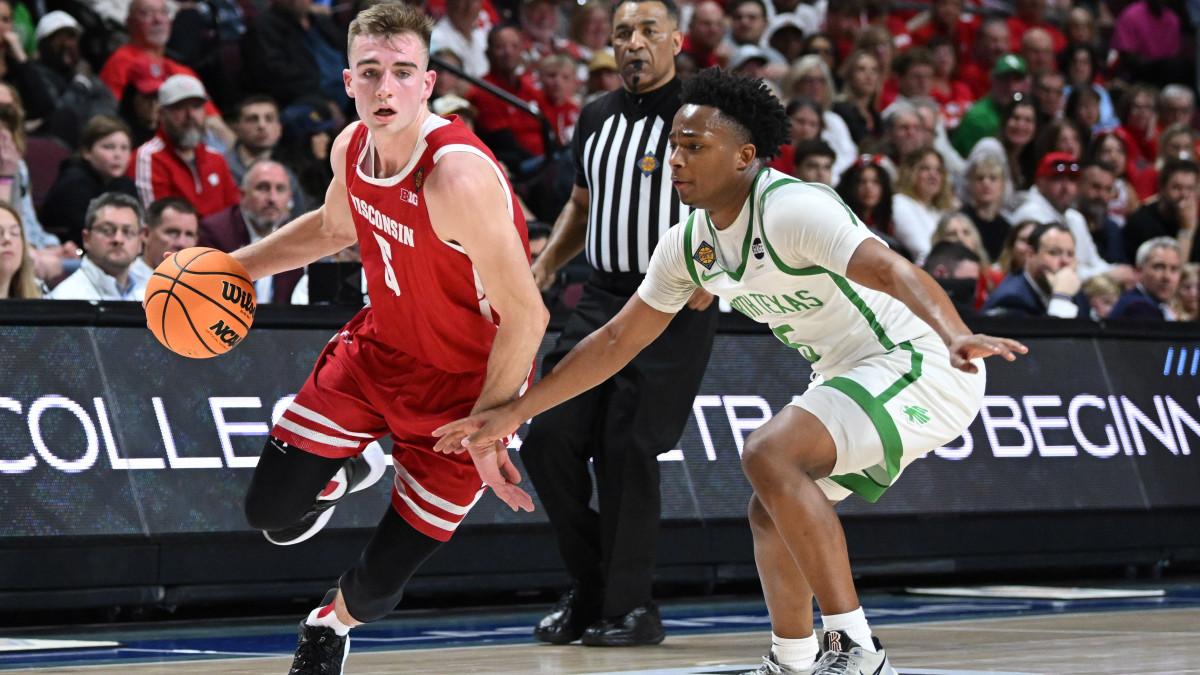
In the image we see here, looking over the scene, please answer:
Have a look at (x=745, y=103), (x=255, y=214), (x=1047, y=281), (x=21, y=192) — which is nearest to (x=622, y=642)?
(x=745, y=103)

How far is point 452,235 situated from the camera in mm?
4203

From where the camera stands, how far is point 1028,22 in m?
15.4

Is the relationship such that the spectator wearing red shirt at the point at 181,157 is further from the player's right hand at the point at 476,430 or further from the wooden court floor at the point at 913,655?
the player's right hand at the point at 476,430

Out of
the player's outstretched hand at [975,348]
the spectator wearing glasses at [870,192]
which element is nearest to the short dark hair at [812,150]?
the spectator wearing glasses at [870,192]

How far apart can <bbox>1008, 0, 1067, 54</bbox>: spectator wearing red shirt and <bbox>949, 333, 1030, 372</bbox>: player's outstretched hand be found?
40.3 feet

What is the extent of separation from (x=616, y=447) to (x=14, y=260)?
2.93 m

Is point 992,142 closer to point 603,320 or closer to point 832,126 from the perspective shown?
point 832,126

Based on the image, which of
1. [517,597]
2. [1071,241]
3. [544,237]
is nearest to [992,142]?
[1071,241]

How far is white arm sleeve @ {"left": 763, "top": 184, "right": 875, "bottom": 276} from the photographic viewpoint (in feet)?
13.4

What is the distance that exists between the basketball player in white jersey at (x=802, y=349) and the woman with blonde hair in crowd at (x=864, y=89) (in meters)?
7.97

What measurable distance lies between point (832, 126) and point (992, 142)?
55.8 inches

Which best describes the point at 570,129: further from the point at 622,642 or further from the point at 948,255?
the point at 622,642

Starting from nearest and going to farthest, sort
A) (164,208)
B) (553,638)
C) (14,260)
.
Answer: (553,638) → (14,260) → (164,208)

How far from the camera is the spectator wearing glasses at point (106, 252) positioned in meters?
7.08
